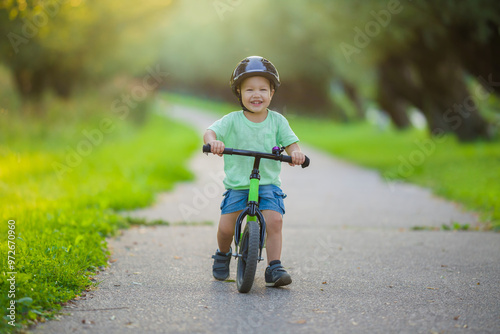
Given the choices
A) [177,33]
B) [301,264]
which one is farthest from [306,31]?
[301,264]

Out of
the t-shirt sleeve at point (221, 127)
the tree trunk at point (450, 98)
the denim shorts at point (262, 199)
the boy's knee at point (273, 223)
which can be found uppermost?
the tree trunk at point (450, 98)

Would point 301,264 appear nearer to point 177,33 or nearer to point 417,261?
point 417,261

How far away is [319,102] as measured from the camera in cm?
4009

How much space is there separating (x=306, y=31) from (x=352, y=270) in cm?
3093

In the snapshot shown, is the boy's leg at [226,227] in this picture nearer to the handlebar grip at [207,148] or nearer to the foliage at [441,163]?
the handlebar grip at [207,148]

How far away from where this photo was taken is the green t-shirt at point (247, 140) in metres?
4.45

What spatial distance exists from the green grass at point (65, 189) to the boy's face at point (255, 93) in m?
1.87

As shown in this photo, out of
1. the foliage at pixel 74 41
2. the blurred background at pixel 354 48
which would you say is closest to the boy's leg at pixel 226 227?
the blurred background at pixel 354 48

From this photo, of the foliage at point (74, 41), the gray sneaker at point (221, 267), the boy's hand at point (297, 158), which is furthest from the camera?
the foliage at point (74, 41)

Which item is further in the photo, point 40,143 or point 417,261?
point 40,143

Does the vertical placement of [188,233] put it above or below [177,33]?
below

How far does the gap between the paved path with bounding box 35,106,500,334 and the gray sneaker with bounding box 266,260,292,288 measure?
0.23 feet

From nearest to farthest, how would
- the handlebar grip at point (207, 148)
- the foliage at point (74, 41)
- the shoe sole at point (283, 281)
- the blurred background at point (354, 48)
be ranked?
the handlebar grip at point (207, 148) → the shoe sole at point (283, 281) → the blurred background at point (354, 48) → the foliage at point (74, 41)

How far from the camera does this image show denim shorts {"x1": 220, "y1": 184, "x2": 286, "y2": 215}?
4406 mm
